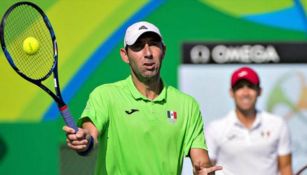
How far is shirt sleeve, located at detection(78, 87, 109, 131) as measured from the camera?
15.5ft

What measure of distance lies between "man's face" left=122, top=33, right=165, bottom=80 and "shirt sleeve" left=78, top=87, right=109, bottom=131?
0.23 metres

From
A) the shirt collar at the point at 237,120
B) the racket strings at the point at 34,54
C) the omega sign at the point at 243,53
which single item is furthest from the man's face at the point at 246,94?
the racket strings at the point at 34,54

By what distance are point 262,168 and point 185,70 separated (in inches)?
53.2

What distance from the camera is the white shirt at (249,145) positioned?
7.43 meters

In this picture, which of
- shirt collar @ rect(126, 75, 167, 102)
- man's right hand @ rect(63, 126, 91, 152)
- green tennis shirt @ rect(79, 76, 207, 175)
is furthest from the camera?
shirt collar @ rect(126, 75, 167, 102)

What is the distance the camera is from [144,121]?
193 inches

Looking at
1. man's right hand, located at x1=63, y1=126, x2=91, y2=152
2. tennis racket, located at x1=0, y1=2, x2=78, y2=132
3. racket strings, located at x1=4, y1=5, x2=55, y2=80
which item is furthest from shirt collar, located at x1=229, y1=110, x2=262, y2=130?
man's right hand, located at x1=63, y1=126, x2=91, y2=152

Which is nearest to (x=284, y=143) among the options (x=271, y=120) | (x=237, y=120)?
(x=271, y=120)

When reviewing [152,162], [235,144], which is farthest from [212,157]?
[152,162]

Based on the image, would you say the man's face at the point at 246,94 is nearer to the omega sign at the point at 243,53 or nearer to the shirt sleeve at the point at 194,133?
the omega sign at the point at 243,53

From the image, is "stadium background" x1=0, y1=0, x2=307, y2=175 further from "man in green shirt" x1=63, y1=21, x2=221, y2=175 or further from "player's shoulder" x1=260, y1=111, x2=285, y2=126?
Answer: "man in green shirt" x1=63, y1=21, x2=221, y2=175

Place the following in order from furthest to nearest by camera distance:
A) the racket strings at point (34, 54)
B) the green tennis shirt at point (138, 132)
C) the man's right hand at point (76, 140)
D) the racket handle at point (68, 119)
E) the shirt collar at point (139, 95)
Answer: the racket strings at point (34, 54) → the shirt collar at point (139, 95) → the green tennis shirt at point (138, 132) → the racket handle at point (68, 119) → the man's right hand at point (76, 140)

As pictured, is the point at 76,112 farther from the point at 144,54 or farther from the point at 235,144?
the point at 144,54

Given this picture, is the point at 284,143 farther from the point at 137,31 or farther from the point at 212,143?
the point at 137,31
